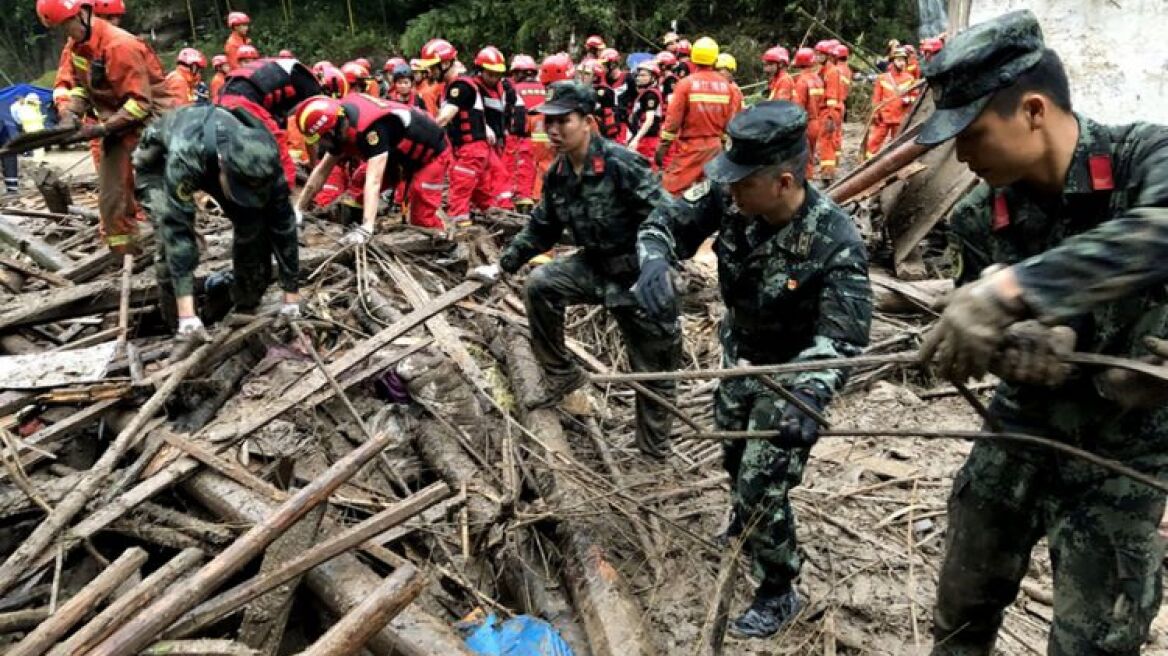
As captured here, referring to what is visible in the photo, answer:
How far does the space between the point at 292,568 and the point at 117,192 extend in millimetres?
4822

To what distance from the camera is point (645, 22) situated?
20734 mm

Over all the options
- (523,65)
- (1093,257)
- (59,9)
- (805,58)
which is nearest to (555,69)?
(523,65)

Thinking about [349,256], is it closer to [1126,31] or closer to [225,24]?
[1126,31]

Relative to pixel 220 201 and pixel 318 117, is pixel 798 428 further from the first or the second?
pixel 318 117

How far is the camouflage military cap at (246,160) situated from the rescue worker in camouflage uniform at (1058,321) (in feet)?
11.6

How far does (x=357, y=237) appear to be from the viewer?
581cm

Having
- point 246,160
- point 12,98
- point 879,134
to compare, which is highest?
point 246,160

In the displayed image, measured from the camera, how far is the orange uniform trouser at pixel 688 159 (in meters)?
9.00

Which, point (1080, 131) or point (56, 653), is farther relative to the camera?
point (56, 653)

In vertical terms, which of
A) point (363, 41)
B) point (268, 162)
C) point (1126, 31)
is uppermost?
point (1126, 31)

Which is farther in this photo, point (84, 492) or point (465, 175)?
point (465, 175)

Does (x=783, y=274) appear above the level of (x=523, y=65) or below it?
above

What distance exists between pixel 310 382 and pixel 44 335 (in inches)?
86.5

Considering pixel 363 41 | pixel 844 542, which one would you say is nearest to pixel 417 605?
pixel 844 542
